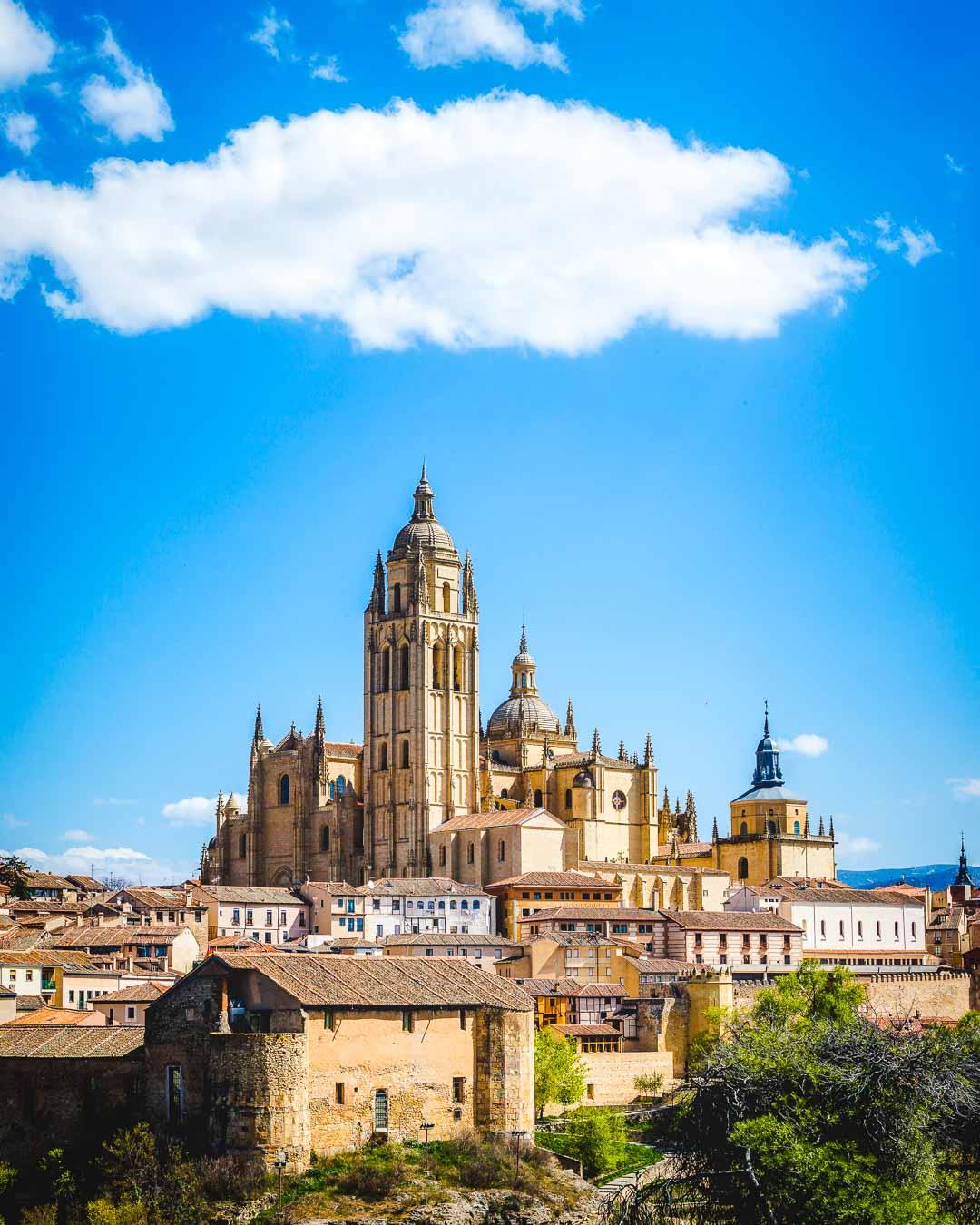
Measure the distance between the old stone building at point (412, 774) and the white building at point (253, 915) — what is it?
40.6ft

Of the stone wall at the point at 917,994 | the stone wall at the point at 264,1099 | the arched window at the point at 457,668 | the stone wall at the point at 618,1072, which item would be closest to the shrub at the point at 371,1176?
the stone wall at the point at 264,1099

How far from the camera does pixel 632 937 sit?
309ft

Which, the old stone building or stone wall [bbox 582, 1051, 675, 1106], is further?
the old stone building

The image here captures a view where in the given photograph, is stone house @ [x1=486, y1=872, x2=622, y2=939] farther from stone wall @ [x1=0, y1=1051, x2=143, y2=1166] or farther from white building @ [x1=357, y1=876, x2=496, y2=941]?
stone wall @ [x1=0, y1=1051, x2=143, y2=1166]

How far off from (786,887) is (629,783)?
40.5ft

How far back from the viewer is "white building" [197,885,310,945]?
327 feet

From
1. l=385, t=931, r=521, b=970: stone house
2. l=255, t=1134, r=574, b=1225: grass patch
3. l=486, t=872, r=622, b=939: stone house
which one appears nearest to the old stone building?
l=486, t=872, r=622, b=939: stone house

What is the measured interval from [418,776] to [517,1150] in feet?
185

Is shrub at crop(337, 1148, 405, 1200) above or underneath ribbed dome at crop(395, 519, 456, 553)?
underneath

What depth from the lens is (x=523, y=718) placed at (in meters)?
126

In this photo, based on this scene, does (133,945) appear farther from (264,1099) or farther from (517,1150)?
(264,1099)

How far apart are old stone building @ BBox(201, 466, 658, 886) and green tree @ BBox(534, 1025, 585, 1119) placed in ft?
132

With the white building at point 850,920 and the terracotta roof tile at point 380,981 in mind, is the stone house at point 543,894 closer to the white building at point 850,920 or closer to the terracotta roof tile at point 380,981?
the white building at point 850,920

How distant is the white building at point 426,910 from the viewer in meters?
98.2
